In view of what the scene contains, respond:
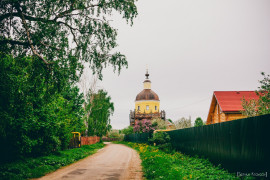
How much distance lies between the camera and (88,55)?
893 centimetres

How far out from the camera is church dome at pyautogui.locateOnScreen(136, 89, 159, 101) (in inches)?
2451

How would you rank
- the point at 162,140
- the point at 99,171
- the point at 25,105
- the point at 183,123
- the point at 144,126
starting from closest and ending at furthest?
the point at 25,105
the point at 99,171
the point at 162,140
the point at 183,123
the point at 144,126

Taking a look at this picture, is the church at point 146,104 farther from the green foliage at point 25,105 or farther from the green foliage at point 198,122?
the green foliage at point 25,105

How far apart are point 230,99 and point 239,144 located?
2122 centimetres

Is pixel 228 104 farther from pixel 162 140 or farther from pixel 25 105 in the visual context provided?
pixel 25 105

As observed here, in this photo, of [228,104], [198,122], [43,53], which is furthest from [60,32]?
[198,122]

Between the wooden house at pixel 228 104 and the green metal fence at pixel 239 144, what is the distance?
14042 mm

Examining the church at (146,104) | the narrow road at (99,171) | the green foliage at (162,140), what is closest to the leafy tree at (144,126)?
the church at (146,104)

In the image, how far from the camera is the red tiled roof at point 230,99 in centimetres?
2585

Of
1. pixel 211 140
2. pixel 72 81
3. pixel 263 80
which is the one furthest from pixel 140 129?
pixel 72 81

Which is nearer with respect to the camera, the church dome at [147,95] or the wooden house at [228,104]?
the wooden house at [228,104]

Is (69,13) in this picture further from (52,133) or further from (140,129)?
(140,129)

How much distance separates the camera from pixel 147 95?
62.7 m

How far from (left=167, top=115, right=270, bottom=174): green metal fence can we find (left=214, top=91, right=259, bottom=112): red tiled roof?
14.3 meters
